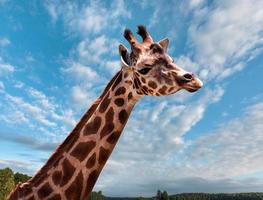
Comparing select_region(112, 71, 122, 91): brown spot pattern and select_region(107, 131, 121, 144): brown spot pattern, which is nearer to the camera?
select_region(107, 131, 121, 144): brown spot pattern

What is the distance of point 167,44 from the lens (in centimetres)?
756

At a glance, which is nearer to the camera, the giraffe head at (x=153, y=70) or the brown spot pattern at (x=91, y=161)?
the giraffe head at (x=153, y=70)

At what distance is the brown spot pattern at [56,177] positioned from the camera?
21.8ft

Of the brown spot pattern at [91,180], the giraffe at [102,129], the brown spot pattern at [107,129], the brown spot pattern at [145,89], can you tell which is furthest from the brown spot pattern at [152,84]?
the brown spot pattern at [91,180]

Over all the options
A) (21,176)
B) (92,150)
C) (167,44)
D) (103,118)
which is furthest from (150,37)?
(21,176)

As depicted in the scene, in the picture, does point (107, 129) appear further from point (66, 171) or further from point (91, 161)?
point (66, 171)

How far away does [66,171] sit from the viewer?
666 centimetres

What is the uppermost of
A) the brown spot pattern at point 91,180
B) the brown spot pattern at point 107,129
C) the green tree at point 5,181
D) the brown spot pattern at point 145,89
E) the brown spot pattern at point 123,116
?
the green tree at point 5,181

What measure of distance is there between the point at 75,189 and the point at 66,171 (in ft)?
1.25

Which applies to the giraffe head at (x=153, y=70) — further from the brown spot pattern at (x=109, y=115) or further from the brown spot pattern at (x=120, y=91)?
the brown spot pattern at (x=109, y=115)

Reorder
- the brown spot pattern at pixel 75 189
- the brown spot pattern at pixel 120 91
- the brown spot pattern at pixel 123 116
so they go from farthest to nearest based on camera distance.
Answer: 1. the brown spot pattern at pixel 120 91
2. the brown spot pattern at pixel 123 116
3. the brown spot pattern at pixel 75 189

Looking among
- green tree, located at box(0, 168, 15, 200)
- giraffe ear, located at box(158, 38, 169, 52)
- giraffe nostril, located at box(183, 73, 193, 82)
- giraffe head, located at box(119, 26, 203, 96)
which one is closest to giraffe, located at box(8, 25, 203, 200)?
giraffe head, located at box(119, 26, 203, 96)

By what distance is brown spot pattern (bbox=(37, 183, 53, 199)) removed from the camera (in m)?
6.61

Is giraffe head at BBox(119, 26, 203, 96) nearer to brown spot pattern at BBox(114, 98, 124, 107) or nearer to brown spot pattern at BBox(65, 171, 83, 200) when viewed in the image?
brown spot pattern at BBox(114, 98, 124, 107)
